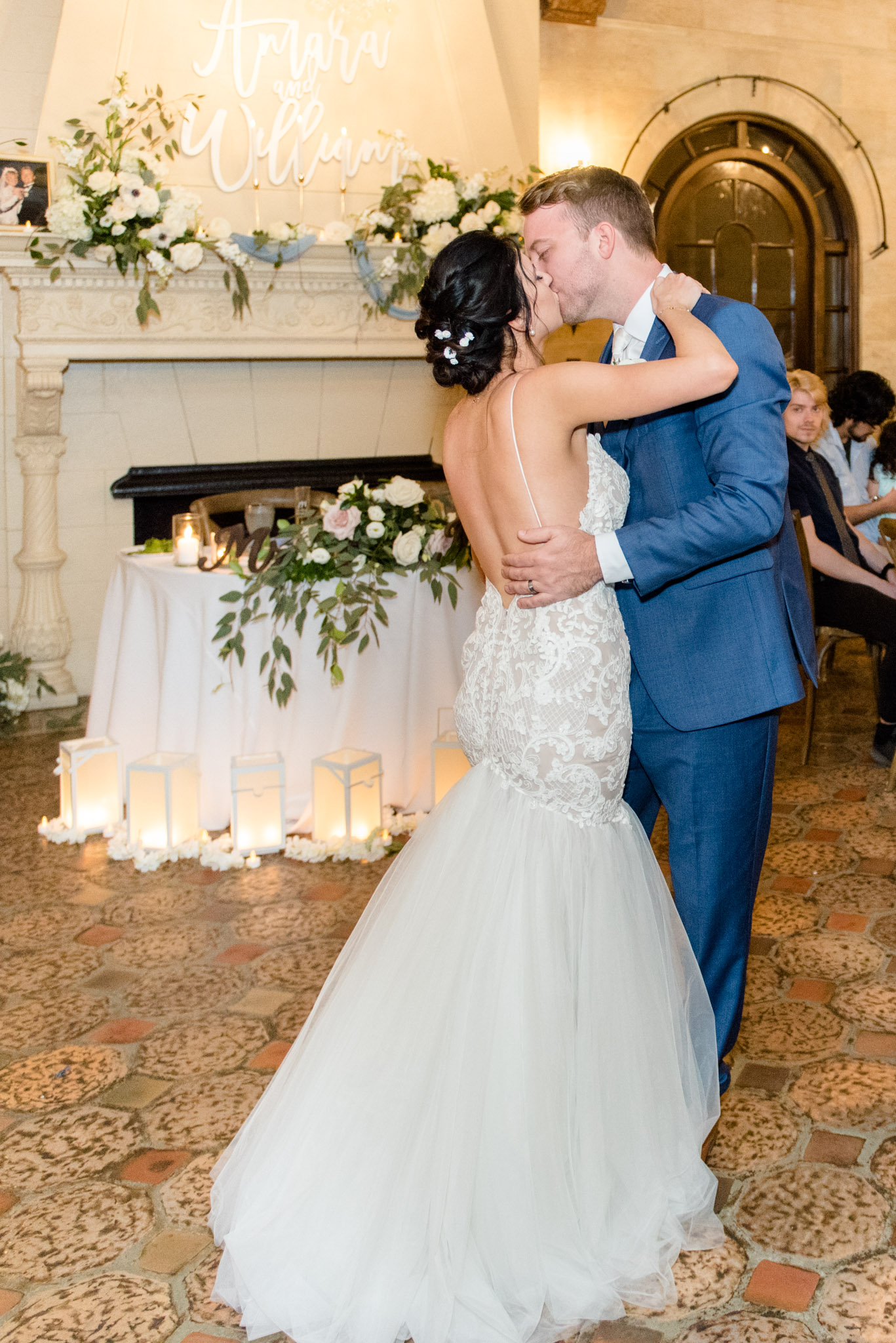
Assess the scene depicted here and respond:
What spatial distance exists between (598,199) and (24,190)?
4452 mm

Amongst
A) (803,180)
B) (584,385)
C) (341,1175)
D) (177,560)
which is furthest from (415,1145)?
(803,180)

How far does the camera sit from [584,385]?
1822 mm

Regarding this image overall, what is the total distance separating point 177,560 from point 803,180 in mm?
5934

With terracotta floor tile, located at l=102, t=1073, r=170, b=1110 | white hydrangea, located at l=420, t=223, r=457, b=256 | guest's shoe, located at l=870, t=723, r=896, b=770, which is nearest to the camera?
terracotta floor tile, located at l=102, t=1073, r=170, b=1110

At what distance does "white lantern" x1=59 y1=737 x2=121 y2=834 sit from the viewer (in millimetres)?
4105

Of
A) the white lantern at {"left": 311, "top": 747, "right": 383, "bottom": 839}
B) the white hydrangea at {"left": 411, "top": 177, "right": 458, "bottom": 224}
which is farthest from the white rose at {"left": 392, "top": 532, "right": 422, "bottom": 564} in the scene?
the white hydrangea at {"left": 411, "top": 177, "right": 458, "bottom": 224}

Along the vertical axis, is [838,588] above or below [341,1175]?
above

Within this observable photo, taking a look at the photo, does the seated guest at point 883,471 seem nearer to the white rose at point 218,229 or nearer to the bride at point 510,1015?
the white rose at point 218,229

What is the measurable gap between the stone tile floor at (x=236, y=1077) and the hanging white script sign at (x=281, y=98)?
3576mm

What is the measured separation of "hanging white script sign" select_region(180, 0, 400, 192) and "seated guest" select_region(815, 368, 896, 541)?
2625mm

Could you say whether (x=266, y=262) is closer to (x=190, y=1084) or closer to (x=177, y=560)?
(x=177, y=560)

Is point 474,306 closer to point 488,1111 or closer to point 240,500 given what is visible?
point 488,1111

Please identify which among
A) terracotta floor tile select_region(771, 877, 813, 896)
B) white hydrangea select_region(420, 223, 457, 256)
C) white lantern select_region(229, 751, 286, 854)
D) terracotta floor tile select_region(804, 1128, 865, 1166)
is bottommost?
terracotta floor tile select_region(804, 1128, 865, 1166)

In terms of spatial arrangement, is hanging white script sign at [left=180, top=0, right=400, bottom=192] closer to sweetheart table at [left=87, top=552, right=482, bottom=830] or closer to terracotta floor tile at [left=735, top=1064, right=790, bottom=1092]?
sweetheart table at [left=87, top=552, right=482, bottom=830]
